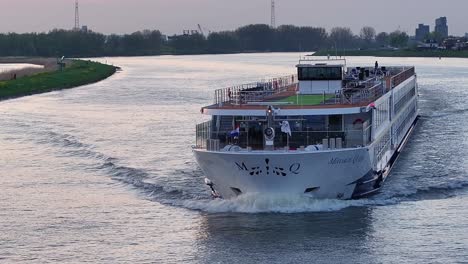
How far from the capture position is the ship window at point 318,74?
124 ft

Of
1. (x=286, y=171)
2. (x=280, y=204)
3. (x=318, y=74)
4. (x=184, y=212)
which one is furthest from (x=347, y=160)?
(x=318, y=74)

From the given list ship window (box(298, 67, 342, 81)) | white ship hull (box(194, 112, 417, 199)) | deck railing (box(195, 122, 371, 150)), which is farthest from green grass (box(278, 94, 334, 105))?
white ship hull (box(194, 112, 417, 199))

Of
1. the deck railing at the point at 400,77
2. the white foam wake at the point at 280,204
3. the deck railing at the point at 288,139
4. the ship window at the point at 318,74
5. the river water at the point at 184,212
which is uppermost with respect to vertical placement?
the ship window at the point at 318,74

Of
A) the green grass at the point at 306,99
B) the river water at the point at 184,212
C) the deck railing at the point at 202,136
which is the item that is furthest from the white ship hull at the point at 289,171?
the green grass at the point at 306,99

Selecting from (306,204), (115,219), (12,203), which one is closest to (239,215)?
(306,204)

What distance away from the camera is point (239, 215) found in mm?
30391

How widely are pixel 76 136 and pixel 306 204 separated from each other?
26.3 metres

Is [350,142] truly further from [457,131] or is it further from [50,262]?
[457,131]

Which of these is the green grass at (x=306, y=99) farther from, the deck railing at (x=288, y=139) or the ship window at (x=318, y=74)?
the deck railing at (x=288, y=139)

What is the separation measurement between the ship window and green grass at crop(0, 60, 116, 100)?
61.5 metres

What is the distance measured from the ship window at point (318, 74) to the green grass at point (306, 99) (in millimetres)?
841

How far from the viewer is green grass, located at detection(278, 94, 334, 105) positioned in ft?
112

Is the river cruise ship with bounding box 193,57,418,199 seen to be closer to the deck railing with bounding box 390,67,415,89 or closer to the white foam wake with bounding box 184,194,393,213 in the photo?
the white foam wake with bounding box 184,194,393,213

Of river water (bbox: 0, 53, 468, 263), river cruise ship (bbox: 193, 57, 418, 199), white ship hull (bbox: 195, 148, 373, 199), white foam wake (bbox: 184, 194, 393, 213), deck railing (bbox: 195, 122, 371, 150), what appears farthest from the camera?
deck railing (bbox: 195, 122, 371, 150)
